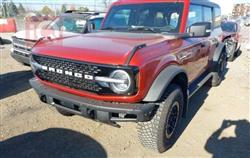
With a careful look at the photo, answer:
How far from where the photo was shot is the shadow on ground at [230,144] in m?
3.35

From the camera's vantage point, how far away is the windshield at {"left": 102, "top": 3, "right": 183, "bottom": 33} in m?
3.83

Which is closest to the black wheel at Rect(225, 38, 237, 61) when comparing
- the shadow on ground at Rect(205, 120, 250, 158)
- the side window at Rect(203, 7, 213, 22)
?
the side window at Rect(203, 7, 213, 22)

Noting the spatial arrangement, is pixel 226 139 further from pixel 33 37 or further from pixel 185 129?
pixel 33 37

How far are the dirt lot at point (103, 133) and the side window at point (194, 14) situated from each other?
169cm

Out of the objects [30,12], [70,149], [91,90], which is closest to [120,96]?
[91,90]

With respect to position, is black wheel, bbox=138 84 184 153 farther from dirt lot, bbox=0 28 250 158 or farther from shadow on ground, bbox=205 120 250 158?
shadow on ground, bbox=205 120 250 158

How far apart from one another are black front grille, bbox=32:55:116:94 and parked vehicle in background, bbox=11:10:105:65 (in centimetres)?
287

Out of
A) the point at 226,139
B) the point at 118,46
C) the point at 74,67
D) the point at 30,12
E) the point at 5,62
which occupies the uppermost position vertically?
the point at 30,12

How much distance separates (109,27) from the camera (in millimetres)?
4348

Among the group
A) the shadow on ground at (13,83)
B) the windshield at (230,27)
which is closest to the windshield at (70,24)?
the shadow on ground at (13,83)

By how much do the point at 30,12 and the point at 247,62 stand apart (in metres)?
21.1

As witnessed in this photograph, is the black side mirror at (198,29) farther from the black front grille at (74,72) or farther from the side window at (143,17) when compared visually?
the black front grille at (74,72)

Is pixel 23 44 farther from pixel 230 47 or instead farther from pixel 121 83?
pixel 230 47

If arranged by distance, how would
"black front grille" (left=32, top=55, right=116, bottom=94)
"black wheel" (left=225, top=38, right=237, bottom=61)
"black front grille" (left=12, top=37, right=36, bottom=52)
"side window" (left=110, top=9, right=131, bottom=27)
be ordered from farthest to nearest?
"black wheel" (left=225, top=38, right=237, bottom=61), "black front grille" (left=12, top=37, right=36, bottom=52), "side window" (left=110, top=9, right=131, bottom=27), "black front grille" (left=32, top=55, right=116, bottom=94)
